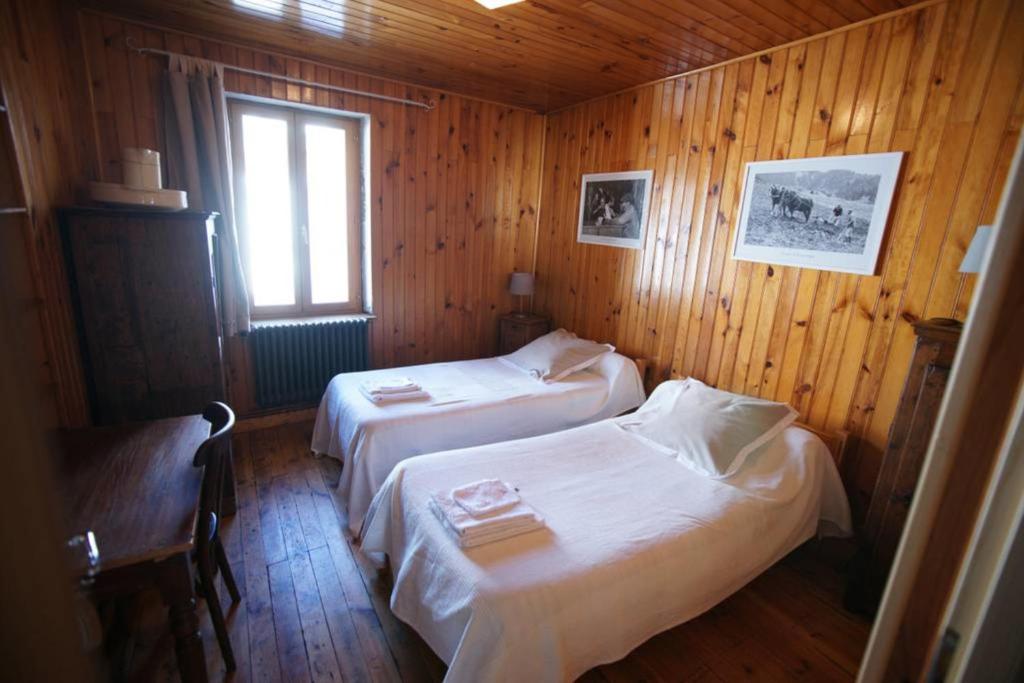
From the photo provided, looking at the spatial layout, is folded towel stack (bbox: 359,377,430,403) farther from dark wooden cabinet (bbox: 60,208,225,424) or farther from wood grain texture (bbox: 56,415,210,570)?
wood grain texture (bbox: 56,415,210,570)

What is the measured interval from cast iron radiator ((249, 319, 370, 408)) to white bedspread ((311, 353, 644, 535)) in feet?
1.87

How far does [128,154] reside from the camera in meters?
2.11

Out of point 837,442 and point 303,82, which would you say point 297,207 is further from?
point 837,442

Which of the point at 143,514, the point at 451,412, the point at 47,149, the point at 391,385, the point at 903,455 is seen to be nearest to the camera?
the point at 143,514

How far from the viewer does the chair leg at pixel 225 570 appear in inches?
67.9

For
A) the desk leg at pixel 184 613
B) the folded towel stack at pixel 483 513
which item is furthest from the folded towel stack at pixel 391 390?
the desk leg at pixel 184 613

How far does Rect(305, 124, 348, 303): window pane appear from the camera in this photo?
3.46 metres

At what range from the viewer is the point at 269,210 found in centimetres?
334

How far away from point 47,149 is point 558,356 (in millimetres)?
2951

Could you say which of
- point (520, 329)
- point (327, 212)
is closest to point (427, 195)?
point (327, 212)

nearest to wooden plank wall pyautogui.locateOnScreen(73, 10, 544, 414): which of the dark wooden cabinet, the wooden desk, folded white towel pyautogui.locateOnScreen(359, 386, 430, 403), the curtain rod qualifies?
the curtain rod

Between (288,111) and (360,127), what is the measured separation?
51 cm

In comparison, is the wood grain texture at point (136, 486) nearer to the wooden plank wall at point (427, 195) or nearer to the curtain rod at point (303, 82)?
the wooden plank wall at point (427, 195)

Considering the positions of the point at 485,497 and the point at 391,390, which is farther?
the point at 391,390
